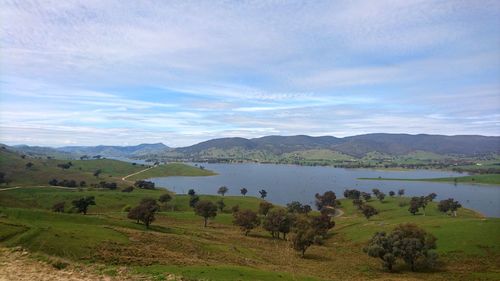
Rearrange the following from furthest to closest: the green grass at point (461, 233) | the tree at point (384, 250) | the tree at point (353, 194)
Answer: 1. the tree at point (353, 194)
2. the green grass at point (461, 233)
3. the tree at point (384, 250)

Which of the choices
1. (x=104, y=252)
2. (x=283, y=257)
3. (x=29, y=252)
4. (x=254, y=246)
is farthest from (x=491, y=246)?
(x=29, y=252)

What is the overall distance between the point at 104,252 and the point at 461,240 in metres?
68.8

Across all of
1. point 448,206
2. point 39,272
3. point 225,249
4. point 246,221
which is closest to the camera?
point 39,272

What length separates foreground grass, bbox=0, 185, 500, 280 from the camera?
127 feet

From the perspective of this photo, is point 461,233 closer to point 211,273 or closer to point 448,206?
point 448,206

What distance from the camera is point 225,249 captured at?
194ft

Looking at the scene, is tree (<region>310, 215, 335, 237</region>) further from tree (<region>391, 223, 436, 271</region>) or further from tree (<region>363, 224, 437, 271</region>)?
tree (<region>391, 223, 436, 271</region>)

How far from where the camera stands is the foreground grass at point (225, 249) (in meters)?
38.7

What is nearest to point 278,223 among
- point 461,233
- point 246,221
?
point 246,221

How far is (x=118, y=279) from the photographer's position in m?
30.7

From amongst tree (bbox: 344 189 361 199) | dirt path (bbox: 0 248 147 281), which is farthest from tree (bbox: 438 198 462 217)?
dirt path (bbox: 0 248 147 281)

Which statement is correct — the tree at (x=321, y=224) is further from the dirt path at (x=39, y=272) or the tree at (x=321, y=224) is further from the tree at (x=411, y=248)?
the dirt path at (x=39, y=272)

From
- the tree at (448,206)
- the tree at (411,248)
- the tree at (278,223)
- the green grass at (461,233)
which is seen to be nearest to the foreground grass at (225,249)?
the green grass at (461,233)

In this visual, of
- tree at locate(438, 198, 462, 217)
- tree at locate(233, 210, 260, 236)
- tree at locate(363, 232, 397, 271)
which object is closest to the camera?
tree at locate(363, 232, 397, 271)
